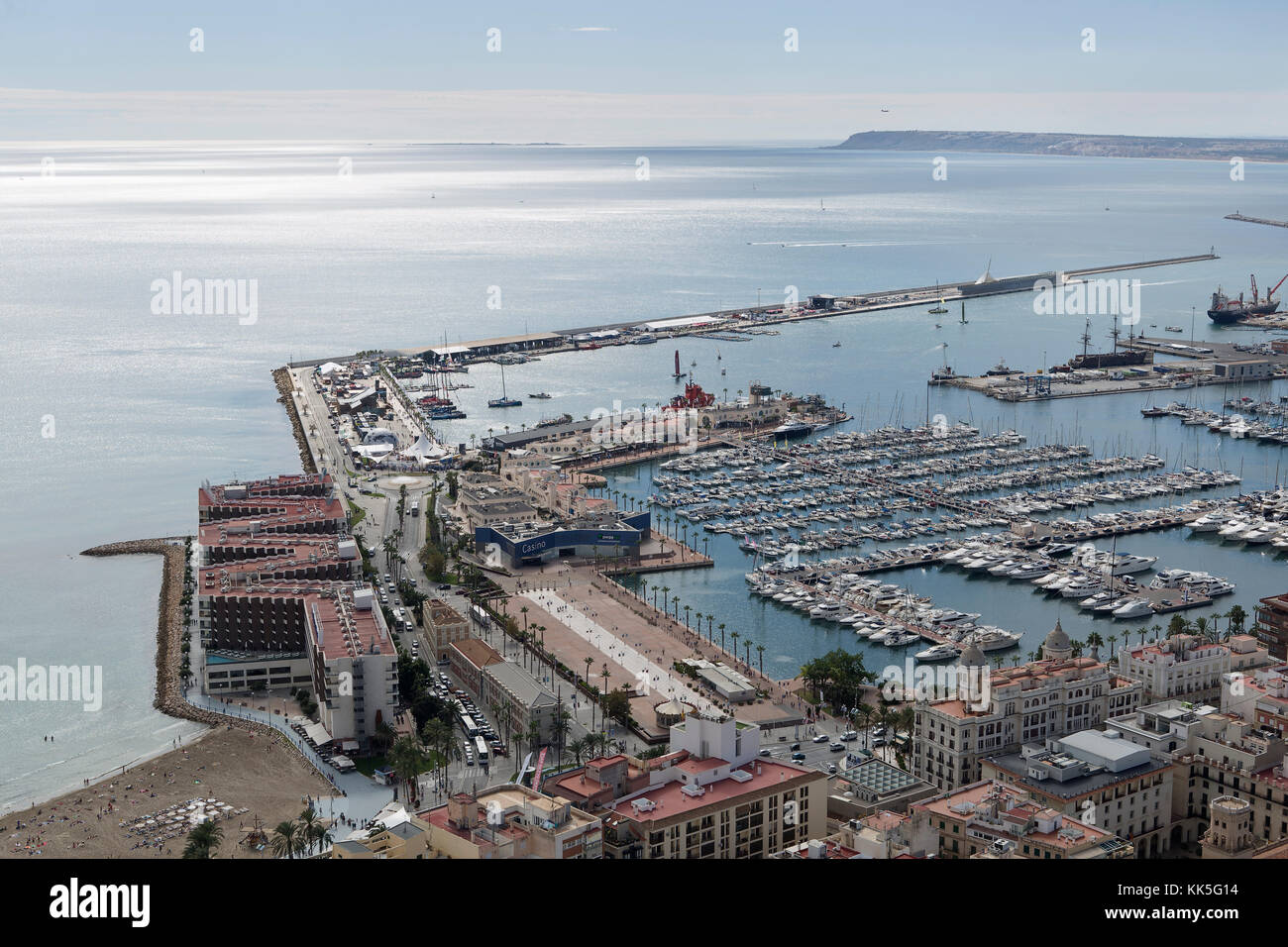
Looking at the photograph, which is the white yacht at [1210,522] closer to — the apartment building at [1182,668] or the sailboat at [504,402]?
the apartment building at [1182,668]

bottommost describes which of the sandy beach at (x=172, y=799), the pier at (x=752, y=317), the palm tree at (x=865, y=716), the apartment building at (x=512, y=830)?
the sandy beach at (x=172, y=799)

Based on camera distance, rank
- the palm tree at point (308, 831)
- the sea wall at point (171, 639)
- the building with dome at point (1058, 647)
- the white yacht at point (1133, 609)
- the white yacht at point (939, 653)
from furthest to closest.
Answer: the white yacht at point (1133, 609) → the white yacht at point (939, 653) → the sea wall at point (171, 639) → the building with dome at point (1058, 647) → the palm tree at point (308, 831)

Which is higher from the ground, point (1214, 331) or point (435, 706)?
point (1214, 331)

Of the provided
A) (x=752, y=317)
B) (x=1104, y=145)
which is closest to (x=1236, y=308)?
(x=752, y=317)

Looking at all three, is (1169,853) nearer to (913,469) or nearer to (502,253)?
(913,469)

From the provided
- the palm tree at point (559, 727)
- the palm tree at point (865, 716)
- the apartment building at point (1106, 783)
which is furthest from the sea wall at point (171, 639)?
the apartment building at point (1106, 783)
